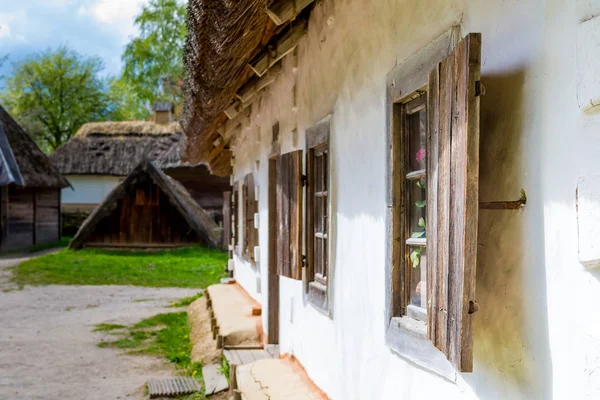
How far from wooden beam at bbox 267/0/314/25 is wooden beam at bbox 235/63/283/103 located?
1.82 m

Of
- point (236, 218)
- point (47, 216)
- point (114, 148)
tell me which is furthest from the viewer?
point (114, 148)

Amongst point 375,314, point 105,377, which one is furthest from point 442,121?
point 105,377

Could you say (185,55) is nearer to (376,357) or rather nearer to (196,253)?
(376,357)

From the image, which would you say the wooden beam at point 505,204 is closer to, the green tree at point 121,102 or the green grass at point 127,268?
the green grass at point 127,268

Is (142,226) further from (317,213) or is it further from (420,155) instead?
(420,155)

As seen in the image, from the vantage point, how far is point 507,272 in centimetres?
209

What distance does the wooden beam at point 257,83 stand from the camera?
6051mm

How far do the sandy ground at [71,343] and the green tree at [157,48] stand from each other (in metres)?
20.9

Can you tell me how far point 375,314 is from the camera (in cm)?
336

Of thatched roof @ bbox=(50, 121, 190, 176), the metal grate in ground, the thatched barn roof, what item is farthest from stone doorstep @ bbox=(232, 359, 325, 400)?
thatched roof @ bbox=(50, 121, 190, 176)

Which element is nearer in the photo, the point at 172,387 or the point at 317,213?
the point at 317,213

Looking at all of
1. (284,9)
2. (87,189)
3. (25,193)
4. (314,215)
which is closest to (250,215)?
(314,215)

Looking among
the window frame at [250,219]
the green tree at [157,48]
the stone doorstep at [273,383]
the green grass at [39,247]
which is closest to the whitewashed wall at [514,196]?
the stone doorstep at [273,383]

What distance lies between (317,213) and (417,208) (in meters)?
2.15
